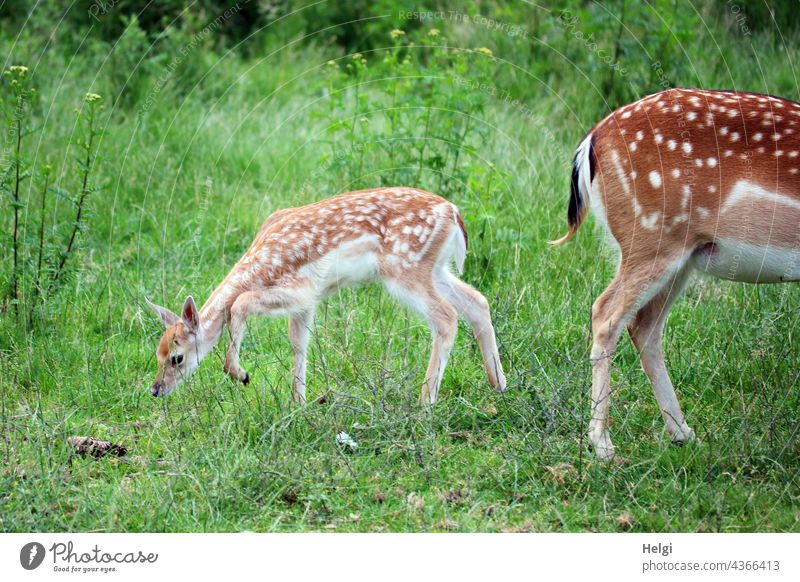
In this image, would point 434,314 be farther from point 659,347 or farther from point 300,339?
point 659,347

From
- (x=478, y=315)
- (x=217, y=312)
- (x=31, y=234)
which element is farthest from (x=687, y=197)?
(x=31, y=234)

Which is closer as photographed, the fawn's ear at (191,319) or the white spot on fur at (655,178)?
the white spot on fur at (655,178)

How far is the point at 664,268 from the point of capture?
17.0 feet

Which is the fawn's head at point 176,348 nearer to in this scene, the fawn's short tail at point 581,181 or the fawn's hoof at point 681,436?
the fawn's short tail at point 581,181

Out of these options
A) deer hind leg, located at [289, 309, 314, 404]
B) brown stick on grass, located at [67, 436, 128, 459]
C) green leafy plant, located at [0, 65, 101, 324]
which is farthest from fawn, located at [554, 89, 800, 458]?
green leafy plant, located at [0, 65, 101, 324]

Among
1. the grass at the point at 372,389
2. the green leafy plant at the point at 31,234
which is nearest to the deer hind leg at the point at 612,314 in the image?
the grass at the point at 372,389

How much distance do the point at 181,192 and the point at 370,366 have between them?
326cm

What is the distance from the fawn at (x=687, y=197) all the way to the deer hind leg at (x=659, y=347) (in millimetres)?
17

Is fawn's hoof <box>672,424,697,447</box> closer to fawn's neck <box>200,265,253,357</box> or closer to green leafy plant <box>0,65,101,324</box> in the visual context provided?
fawn's neck <box>200,265,253,357</box>

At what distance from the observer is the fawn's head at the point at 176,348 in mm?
5652

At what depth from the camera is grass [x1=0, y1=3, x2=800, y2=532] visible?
4.77 metres

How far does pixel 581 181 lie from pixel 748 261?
941 millimetres

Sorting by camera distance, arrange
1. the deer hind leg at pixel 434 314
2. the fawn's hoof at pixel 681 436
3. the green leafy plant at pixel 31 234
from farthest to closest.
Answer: the green leafy plant at pixel 31 234 < the deer hind leg at pixel 434 314 < the fawn's hoof at pixel 681 436

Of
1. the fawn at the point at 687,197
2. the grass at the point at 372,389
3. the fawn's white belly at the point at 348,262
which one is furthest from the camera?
the fawn's white belly at the point at 348,262
